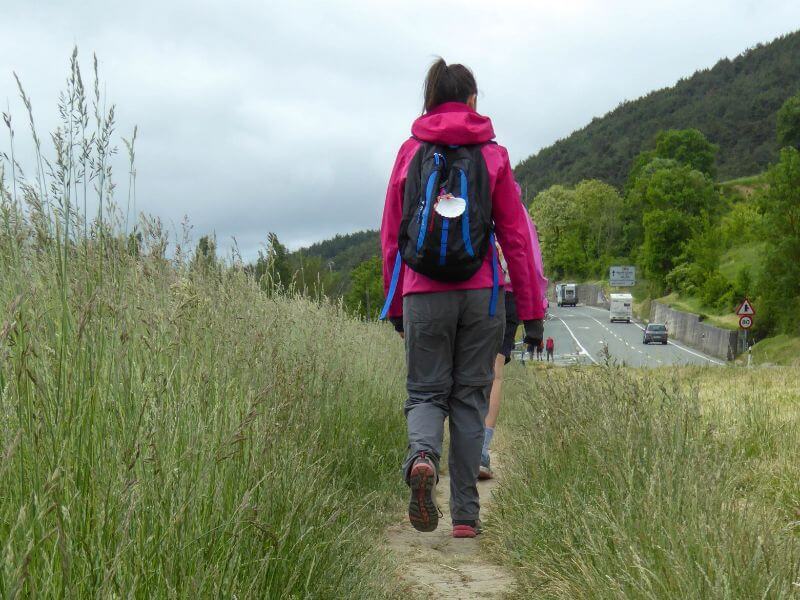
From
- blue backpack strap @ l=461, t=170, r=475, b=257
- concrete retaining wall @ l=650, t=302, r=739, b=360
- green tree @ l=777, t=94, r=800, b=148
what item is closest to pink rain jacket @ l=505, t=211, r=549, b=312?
blue backpack strap @ l=461, t=170, r=475, b=257

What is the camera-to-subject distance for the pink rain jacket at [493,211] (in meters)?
3.98

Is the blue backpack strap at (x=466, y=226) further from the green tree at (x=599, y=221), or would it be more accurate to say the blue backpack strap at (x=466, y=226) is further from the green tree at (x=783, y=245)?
the green tree at (x=599, y=221)

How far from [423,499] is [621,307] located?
7769cm

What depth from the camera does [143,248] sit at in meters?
3.49

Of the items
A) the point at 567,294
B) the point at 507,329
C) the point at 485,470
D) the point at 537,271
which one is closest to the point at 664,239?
the point at 567,294

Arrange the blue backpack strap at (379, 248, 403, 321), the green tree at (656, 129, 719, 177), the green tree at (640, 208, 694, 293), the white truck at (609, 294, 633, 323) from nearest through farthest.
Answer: the blue backpack strap at (379, 248, 403, 321)
the white truck at (609, 294, 633, 323)
the green tree at (640, 208, 694, 293)
the green tree at (656, 129, 719, 177)

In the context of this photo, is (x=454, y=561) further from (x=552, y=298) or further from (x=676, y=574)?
(x=552, y=298)

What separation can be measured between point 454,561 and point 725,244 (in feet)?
243

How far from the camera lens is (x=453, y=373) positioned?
165 inches

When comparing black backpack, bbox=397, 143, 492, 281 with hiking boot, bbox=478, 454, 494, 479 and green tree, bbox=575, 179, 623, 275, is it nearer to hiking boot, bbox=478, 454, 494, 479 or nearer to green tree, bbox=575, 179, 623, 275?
hiking boot, bbox=478, 454, 494, 479

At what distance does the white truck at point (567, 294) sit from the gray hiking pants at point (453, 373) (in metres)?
106

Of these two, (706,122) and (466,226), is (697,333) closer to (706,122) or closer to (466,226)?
(466,226)

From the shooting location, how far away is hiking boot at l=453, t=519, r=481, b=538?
430 centimetres

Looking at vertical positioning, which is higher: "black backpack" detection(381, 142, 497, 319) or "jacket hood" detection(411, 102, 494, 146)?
"jacket hood" detection(411, 102, 494, 146)
